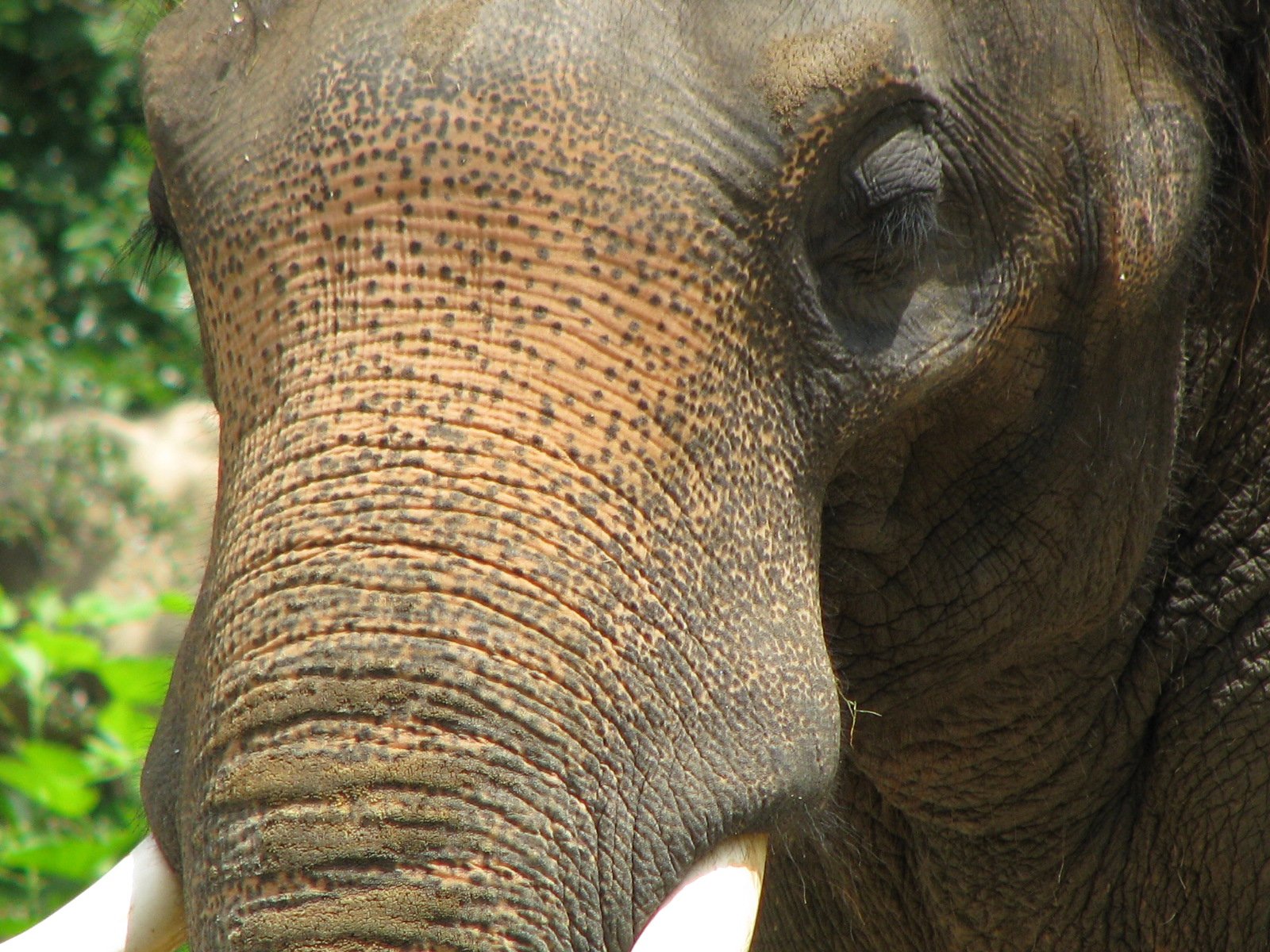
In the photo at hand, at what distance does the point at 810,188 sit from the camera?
1651 mm

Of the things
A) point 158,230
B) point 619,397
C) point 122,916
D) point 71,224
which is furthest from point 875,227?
point 71,224

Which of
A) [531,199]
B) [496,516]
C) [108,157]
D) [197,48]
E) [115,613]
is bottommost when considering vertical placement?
[496,516]

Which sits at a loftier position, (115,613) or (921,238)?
(115,613)

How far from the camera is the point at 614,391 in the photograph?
149 centimetres

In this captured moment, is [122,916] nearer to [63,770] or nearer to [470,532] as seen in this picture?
[470,532]

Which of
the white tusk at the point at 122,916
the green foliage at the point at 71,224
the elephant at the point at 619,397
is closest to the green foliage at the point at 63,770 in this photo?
the white tusk at the point at 122,916

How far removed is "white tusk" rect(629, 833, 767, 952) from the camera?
1.42 meters

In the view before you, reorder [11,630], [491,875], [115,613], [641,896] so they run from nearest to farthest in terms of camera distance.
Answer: [491,875] → [641,896] → [115,613] → [11,630]

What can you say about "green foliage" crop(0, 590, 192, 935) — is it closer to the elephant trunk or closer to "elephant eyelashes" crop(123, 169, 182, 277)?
"elephant eyelashes" crop(123, 169, 182, 277)

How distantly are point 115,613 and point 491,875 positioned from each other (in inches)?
112

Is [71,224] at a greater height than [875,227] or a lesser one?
greater

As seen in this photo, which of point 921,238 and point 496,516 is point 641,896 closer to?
point 496,516

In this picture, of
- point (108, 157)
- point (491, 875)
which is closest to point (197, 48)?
point (491, 875)

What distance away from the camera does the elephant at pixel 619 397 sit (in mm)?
1385
